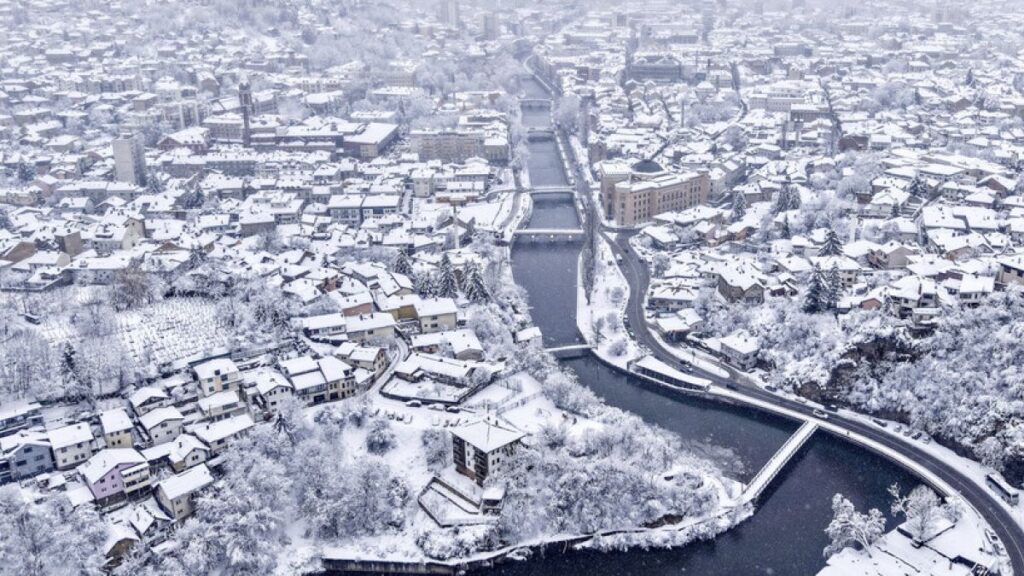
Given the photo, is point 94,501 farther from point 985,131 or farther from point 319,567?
point 985,131

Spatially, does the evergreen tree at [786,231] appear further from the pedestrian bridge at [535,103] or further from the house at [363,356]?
the pedestrian bridge at [535,103]

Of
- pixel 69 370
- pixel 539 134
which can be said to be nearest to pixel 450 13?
pixel 539 134

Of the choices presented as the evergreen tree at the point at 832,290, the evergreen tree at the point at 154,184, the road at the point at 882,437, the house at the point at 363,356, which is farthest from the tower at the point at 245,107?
the evergreen tree at the point at 832,290

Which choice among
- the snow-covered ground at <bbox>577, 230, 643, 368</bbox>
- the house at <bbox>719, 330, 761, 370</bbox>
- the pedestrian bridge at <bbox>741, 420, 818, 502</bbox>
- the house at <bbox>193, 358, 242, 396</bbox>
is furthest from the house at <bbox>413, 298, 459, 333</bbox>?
the pedestrian bridge at <bbox>741, 420, 818, 502</bbox>

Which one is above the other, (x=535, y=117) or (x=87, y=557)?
(x=535, y=117)

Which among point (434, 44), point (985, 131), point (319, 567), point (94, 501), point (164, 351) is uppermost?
Result: point (434, 44)

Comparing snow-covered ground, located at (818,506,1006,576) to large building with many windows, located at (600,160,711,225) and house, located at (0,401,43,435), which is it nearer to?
house, located at (0,401,43,435)

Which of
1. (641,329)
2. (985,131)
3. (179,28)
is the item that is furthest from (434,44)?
(641,329)

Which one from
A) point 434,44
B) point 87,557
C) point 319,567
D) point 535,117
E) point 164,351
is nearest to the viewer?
point 87,557
